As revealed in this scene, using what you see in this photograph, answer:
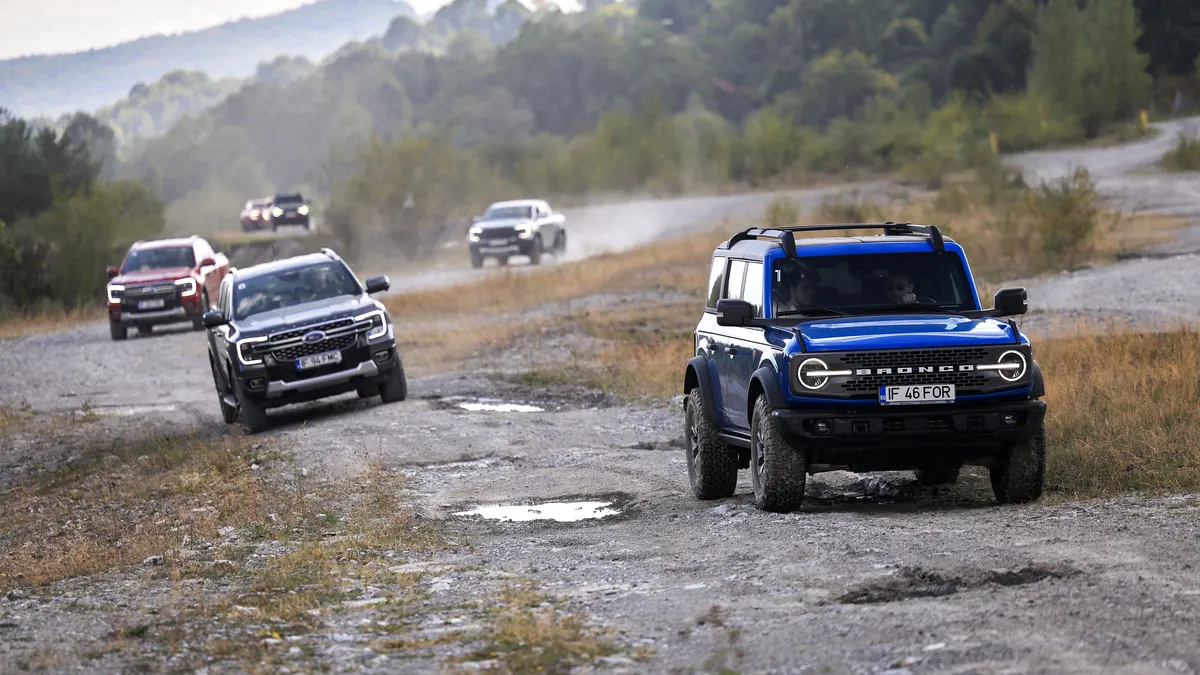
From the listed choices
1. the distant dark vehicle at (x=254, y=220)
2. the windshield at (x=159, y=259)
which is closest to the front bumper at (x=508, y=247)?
the windshield at (x=159, y=259)

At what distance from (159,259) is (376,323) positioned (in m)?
17.5

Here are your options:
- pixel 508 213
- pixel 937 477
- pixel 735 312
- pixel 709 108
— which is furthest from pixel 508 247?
pixel 709 108

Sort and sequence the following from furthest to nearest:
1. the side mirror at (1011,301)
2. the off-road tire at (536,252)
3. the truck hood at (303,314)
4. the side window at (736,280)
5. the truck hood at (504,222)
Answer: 1. the off-road tire at (536,252)
2. the truck hood at (504,222)
3. the truck hood at (303,314)
4. the side window at (736,280)
5. the side mirror at (1011,301)

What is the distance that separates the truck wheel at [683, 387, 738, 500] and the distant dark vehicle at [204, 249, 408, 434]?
7160 millimetres

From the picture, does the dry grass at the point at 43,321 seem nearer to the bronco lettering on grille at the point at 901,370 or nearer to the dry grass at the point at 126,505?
the dry grass at the point at 126,505

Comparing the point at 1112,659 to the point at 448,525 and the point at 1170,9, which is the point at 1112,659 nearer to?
the point at 448,525

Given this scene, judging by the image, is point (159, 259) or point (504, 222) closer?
point (159, 259)

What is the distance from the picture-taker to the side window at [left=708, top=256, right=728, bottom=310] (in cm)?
1212

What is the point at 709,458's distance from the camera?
11.5 m

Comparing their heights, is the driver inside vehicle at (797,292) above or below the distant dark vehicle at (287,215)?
above

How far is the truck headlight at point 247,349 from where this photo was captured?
58.7 feet

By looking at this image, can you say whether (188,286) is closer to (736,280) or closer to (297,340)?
(297,340)

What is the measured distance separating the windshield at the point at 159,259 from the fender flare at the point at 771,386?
25869 millimetres

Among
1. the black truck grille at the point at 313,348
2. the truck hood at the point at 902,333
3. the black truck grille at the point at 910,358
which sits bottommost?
the black truck grille at the point at 313,348
